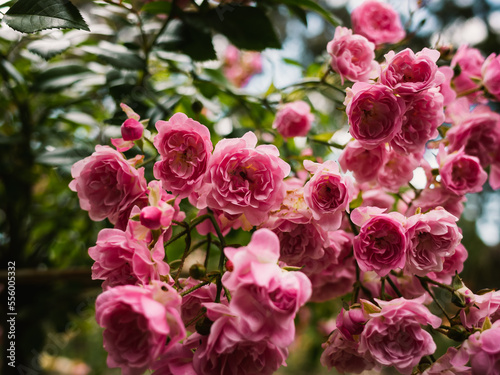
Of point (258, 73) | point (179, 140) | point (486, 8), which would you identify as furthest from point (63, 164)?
point (486, 8)

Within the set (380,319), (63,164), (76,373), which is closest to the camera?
(380,319)

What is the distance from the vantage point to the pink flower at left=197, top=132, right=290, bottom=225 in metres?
0.37

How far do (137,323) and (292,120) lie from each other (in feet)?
1.31

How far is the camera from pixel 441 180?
49 centimetres

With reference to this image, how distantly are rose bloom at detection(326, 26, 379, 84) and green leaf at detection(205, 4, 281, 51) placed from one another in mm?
127

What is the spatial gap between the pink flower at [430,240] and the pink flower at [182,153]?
229mm

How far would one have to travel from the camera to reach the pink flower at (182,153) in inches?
15.1

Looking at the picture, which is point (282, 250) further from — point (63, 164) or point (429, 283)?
point (63, 164)

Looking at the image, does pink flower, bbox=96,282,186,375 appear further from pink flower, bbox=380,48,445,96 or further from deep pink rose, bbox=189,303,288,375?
pink flower, bbox=380,48,445,96

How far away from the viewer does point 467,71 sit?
570mm

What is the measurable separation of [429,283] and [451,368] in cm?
11

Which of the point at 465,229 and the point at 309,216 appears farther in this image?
the point at 465,229

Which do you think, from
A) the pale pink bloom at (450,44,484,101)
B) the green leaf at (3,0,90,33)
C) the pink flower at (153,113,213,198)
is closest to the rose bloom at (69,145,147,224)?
the pink flower at (153,113,213,198)

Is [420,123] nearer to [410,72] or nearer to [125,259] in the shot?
[410,72]
